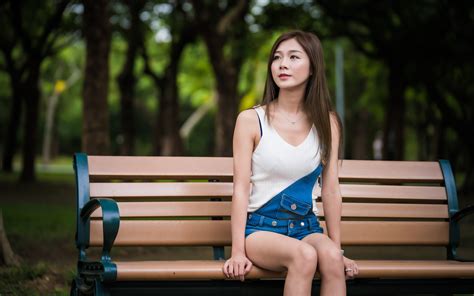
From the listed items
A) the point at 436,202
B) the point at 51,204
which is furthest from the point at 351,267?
the point at 51,204

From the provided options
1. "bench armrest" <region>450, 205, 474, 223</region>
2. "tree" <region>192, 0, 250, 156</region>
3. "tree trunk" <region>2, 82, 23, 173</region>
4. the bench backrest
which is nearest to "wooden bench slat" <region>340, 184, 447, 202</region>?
the bench backrest

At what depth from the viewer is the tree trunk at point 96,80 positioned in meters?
9.78

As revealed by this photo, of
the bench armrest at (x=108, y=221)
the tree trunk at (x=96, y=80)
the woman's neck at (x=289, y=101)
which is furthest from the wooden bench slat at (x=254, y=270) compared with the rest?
the tree trunk at (x=96, y=80)

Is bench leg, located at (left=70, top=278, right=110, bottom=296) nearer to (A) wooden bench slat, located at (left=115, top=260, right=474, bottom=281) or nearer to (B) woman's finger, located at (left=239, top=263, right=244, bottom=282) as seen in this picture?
(A) wooden bench slat, located at (left=115, top=260, right=474, bottom=281)

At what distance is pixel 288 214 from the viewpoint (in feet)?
13.5

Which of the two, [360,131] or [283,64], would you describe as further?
[360,131]

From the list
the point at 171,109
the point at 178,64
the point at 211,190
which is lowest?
the point at 211,190

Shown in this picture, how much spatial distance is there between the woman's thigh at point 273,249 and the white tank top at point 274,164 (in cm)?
24

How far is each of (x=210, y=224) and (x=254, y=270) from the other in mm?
817

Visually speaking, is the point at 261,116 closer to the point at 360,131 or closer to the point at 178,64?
the point at 178,64

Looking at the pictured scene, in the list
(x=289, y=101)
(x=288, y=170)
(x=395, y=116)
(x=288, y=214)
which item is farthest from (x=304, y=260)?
(x=395, y=116)

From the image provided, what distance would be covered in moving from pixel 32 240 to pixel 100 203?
17.3ft

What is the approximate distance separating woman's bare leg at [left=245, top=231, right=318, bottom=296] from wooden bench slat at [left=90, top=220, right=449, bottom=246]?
2.33ft

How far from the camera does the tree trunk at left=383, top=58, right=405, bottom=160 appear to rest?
813 inches
